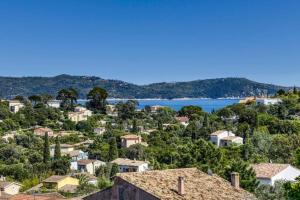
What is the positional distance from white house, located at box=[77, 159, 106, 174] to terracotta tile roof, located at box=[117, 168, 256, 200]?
56.0 m

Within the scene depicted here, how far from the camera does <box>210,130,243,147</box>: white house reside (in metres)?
89.9

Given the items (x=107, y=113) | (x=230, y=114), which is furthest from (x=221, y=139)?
(x=107, y=113)

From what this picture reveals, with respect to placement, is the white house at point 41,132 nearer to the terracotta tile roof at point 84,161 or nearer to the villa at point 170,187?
the terracotta tile roof at point 84,161

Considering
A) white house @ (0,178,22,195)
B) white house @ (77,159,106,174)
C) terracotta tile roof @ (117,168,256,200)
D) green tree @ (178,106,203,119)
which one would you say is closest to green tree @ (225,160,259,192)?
terracotta tile roof @ (117,168,256,200)

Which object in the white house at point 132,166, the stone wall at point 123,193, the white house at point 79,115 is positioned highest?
the stone wall at point 123,193

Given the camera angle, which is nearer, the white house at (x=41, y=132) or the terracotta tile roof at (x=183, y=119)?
the white house at (x=41, y=132)

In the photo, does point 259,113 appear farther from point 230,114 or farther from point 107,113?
point 107,113

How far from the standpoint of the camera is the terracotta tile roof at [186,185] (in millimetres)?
25312

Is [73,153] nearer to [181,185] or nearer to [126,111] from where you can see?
[126,111]

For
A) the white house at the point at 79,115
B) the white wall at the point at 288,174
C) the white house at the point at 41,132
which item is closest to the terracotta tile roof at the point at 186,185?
the white wall at the point at 288,174

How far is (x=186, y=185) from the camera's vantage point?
1043 inches

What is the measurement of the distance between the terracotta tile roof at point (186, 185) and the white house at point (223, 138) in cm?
6054

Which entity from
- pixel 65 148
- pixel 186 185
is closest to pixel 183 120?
pixel 65 148

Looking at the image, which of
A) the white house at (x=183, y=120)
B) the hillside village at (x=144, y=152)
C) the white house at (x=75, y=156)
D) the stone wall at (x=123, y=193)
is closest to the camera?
the stone wall at (x=123, y=193)
